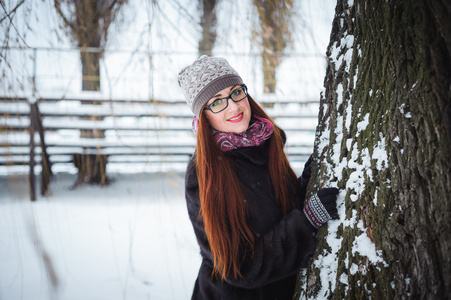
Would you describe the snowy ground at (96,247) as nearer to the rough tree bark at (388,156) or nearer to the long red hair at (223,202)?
the long red hair at (223,202)

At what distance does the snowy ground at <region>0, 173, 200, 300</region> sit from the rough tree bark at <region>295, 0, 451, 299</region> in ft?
4.58

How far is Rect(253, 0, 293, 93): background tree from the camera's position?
7.14ft

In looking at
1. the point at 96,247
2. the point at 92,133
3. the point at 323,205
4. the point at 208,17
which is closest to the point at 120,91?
the point at 92,133

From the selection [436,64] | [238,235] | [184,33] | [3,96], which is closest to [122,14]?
[184,33]

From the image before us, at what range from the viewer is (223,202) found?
140 centimetres

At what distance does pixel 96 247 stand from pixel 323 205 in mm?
2991

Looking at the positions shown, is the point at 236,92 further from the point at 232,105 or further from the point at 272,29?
the point at 272,29

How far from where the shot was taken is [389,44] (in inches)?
39.5

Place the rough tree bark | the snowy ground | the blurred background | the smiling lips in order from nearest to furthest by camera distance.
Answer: the rough tree bark, the smiling lips, the blurred background, the snowy ground

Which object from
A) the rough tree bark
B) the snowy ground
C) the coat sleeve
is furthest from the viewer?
the snowy ground

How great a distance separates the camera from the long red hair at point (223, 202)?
1.34 meters

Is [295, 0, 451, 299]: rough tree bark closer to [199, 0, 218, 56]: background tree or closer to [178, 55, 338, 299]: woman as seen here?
[178, 55, 338, 299]: woman

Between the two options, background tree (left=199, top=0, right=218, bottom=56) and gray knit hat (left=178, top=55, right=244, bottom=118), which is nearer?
gray knit hat (left=178, top=55, right=244, bottom=118)

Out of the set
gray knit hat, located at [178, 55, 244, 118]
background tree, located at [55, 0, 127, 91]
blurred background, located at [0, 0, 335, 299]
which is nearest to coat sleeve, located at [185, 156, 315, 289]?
gray knit hat, located at [178, 55, 244, 118]
